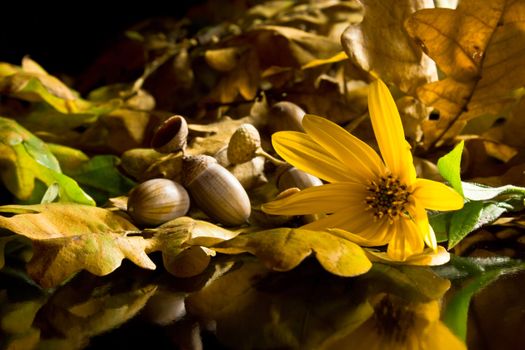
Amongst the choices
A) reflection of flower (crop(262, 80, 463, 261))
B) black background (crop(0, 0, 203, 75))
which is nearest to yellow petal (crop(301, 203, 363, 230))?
reflection of flower (crop(262, 80, 463, 261))

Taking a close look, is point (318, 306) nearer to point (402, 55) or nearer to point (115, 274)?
point (115, 274)

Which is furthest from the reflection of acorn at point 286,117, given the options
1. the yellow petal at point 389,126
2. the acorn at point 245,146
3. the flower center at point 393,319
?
the flower center at point 393,319

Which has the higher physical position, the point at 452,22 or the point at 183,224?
the point at 452,22

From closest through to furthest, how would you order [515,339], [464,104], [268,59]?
[515,339] < [464,104] < [268,59]

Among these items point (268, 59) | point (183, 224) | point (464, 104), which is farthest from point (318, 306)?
point (268, 59)

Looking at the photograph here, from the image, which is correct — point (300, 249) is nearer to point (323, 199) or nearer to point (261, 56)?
point (323, 199)

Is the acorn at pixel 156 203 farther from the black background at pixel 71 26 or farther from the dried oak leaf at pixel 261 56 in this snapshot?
the black background at pixel 71 26

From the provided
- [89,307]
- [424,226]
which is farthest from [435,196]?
[89,307]
